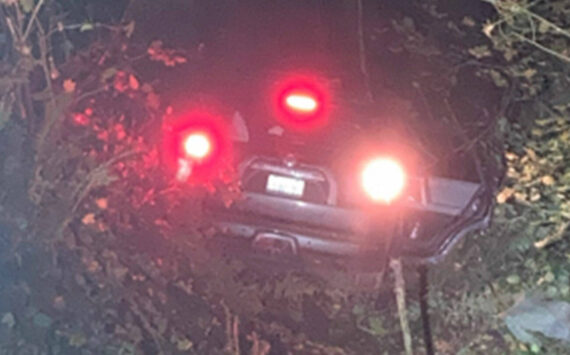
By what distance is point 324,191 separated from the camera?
4336 millimetres

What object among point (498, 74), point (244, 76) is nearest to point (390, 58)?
point (498, 74)

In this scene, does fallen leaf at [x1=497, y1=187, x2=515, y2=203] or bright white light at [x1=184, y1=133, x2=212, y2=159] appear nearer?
bright white light at [x1=184, y1=133, x2=212, y2=159]

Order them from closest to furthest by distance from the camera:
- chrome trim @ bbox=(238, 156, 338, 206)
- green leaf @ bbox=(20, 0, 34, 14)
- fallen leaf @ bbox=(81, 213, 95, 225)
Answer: fallen leaf @ bbox=(81, 213, 95, 225) → chrome trim @ bbox=(238, 156, 338, 206) → green leaf @ bbox=(20, 0, 34, 14)

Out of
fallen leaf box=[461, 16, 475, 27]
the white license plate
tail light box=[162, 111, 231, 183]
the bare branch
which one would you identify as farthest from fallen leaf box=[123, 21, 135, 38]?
fallen leaf box=[461, 16, 475, 27]

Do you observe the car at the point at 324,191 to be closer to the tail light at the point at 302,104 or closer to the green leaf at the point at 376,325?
the tail light at the point at 302,104

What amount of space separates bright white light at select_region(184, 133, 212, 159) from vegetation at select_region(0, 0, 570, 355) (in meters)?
0.18

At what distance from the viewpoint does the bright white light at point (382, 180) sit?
4.34m

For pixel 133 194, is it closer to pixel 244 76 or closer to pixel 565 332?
pixel 244 76

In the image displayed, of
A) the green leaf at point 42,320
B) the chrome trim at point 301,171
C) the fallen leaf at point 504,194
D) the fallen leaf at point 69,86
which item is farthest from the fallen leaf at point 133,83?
the fallen leaf at point 504,194

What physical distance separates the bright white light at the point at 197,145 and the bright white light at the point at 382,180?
85 cm

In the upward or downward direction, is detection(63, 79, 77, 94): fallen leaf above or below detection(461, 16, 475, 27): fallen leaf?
below

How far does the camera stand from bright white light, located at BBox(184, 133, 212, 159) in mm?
4250

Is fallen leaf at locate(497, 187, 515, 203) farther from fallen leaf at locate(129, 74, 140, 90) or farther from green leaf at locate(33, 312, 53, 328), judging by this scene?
green leaf at locate(33, 312, 53, 328)

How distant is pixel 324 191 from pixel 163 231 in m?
0.89
